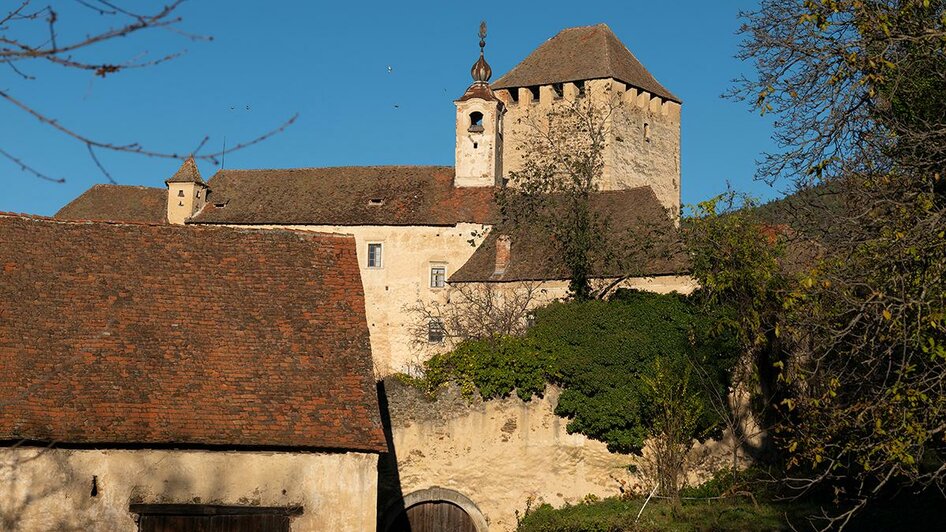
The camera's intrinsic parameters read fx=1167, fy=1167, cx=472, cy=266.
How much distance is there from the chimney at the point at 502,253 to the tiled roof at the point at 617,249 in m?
0.07

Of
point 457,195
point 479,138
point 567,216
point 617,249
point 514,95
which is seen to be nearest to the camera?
point 617,249

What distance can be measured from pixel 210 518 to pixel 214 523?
0.28 ft

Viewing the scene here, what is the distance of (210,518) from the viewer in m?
15.2

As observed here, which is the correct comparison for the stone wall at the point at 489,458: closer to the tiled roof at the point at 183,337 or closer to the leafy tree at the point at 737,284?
the leafy tree at the point at 737,284

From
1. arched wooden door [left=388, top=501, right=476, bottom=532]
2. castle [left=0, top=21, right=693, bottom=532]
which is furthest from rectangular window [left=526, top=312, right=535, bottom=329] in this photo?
arched wooden door [left=388, top=501, right=476, bottom=532]

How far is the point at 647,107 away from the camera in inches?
1945

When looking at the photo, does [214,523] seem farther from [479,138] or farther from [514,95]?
[514,95]

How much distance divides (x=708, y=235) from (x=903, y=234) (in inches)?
564

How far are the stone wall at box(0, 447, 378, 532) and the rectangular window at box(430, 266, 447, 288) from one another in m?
24.4

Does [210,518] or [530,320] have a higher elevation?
[530,320]

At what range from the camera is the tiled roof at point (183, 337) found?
15.1 m

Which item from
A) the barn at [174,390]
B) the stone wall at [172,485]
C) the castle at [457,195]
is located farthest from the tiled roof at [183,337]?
the castle at [457,195]

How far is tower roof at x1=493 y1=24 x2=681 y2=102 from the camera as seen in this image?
158ft

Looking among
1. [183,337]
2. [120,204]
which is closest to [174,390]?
[183,337]
